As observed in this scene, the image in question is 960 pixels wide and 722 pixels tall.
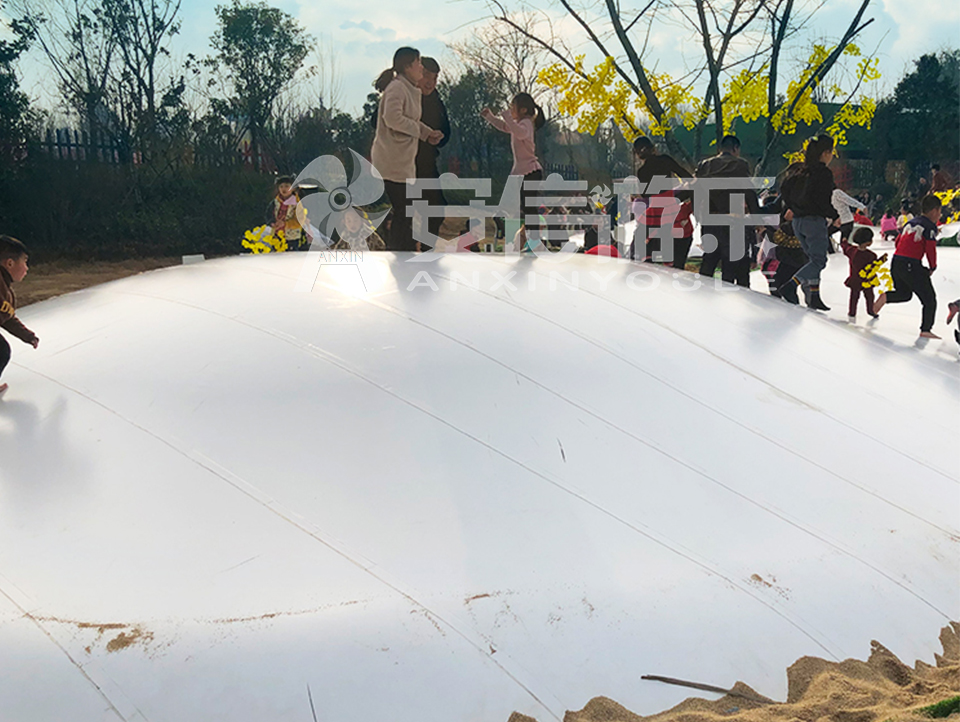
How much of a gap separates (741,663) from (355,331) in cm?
202

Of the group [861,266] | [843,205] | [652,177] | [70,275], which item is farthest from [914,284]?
[70,275]

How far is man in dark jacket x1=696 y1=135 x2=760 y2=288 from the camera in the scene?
6043 mm

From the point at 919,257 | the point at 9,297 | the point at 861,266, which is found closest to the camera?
the point at 9,297

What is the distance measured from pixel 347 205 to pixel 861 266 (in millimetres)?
4531

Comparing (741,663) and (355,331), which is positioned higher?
(355,331)

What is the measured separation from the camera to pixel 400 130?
14.5 ft

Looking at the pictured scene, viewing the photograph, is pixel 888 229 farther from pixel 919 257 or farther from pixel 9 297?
pixel 9 297

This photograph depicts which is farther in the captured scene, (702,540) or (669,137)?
(669,137)

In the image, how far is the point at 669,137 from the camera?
8344mm

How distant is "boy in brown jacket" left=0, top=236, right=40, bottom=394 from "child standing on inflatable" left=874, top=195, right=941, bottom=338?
6.02 m

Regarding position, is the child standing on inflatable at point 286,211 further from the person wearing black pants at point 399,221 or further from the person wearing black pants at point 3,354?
the person wearing black pants at point 3,354

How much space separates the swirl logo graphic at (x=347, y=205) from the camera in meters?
5.06

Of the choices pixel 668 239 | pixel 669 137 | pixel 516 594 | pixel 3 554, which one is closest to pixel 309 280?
pixel 3 554

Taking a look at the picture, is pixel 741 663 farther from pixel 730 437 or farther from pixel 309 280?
pixel 309 280
